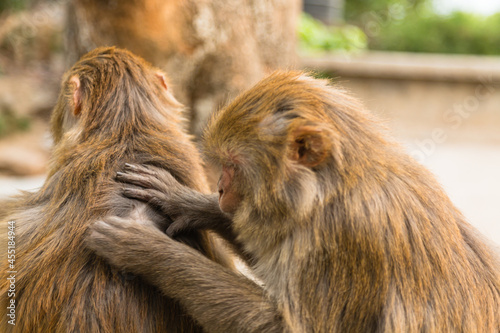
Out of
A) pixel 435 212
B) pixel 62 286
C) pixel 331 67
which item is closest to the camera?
pixel 62 286

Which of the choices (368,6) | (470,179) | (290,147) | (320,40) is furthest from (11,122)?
(368,6)

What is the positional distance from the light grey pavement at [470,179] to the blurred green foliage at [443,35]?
356 inches

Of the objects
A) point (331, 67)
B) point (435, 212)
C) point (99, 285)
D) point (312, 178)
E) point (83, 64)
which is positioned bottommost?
point (331, 67)

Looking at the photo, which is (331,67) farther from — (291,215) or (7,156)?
(291,215)

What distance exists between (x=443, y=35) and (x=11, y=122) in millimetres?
16388

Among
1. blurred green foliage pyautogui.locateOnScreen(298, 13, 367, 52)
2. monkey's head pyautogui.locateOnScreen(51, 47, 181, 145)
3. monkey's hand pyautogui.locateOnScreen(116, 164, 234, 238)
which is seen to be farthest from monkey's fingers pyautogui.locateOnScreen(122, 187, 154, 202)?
blurred green foliage pyautogui.locateOnScreen(298, 13, 367, 52)

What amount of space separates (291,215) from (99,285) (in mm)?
1026

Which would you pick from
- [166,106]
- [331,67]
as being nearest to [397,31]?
[331,67]

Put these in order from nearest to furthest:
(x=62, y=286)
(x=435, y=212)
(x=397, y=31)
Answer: (x=62, y=286), (x=435, y=212), (x=397, y=31)

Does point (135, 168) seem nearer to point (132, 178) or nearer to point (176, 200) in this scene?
point (132, 178)

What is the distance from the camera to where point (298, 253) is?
9.87 feet

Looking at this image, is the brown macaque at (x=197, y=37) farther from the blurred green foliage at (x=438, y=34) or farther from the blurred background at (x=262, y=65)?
the blurred green foliage at (x=438, y=34)

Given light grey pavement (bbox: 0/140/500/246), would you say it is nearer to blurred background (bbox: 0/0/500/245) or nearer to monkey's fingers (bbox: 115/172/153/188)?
blurred background (bbox: 0/0/500/245)

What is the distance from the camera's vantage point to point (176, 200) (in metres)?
3.44
